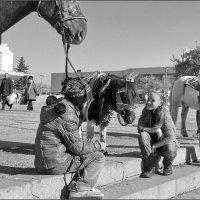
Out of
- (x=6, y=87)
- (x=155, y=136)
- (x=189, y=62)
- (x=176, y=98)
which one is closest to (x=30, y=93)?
(x=6, y=87)

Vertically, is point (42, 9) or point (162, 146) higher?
point (42, 9)

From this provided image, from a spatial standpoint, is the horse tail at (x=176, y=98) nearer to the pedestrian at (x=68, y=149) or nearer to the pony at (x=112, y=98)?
the pony at (x=112, y=98)

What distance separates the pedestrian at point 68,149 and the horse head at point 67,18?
0.95 metres

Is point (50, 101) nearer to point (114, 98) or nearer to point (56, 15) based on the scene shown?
point (56, 15)

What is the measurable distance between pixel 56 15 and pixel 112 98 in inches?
69.4

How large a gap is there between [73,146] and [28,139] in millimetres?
4117

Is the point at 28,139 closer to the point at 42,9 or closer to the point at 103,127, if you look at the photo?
the point at 103,127

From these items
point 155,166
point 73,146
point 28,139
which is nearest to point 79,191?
point 73,146

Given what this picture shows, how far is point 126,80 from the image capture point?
650 centimetres

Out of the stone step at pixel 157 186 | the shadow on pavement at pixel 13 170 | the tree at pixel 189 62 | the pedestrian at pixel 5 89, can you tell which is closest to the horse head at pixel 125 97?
the stone step at pixel 157 186

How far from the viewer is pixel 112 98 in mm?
6516

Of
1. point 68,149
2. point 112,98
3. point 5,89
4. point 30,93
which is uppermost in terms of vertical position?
point 112,98

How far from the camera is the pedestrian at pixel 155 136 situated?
20.0ft

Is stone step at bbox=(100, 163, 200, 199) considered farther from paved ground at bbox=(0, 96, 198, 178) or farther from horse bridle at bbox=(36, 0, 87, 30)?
horse bridle at bbox=(36, 0, 87, 30)
